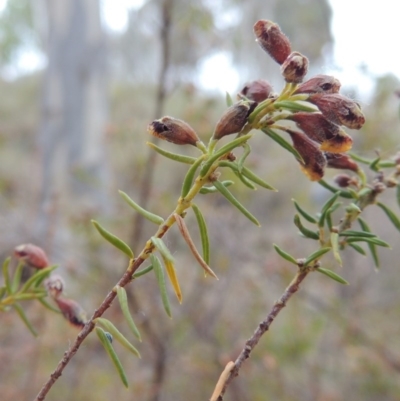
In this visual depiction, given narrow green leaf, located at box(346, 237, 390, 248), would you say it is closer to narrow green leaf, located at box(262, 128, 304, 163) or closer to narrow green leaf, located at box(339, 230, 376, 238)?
narrow green leaf, located at box(339, 230, 376, 238)

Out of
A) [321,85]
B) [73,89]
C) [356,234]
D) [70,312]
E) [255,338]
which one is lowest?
[73,89]

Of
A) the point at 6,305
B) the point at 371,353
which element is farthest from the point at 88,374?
the point at 6,305

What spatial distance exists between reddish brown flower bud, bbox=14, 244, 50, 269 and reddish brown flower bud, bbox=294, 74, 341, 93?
364mm

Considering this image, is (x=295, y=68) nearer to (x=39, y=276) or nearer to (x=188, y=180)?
(x=188, y=180)

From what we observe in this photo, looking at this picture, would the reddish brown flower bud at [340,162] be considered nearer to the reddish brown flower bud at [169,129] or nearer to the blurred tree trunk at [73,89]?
the reddish brown flower bud at [169,129]

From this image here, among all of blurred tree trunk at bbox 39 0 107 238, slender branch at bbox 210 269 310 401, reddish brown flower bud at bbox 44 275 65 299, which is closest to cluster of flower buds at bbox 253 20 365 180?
slender branch at bbox 210 269 310 401

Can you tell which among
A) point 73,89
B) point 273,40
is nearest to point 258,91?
point 273,40

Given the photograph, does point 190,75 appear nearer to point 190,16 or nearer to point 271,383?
point 190,16

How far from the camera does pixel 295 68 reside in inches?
16.2

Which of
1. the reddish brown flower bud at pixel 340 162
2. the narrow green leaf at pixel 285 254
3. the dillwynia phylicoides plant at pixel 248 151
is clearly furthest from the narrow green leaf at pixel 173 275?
the reddish brown flower bud at pixel 340 162

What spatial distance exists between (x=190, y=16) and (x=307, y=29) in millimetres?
3602

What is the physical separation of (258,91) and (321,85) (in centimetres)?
7

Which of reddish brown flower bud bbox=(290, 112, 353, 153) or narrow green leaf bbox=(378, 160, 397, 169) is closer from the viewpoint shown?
reddish brown flower bud bbox=(290, 112, 353, 153)

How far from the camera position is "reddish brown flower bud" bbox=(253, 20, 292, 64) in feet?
1.53
